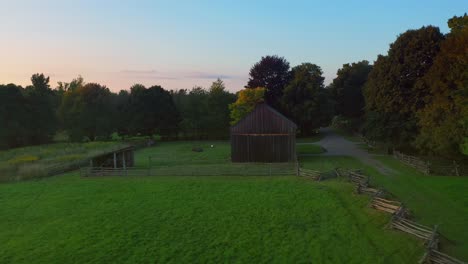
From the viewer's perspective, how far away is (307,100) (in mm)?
72000

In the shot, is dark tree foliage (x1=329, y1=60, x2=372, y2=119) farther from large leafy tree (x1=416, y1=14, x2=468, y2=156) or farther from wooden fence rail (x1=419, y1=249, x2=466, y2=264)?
wooden fence rail (x1=419, y1=249, x2=466, y2=264)

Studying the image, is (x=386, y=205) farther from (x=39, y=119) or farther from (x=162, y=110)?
(x=39, y=119)

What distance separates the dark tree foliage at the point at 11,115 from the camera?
63.4 m

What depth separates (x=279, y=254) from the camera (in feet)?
53.2

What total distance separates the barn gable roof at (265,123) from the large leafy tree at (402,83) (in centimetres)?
1156

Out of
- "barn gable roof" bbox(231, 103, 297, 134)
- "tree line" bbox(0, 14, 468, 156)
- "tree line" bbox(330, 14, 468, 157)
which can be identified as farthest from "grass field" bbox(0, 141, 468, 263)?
"tree line" bbox(0, 14, 468, 156)

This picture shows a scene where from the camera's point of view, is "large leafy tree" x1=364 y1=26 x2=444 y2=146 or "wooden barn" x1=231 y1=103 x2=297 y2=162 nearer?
"large leafy tree" x1=364 y1=26 x2=444 y2=146

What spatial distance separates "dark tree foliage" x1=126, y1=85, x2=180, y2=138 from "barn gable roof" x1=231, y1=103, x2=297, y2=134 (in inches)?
1453

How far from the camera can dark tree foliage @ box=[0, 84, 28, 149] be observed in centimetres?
6344

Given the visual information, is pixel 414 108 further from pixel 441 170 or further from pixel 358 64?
pixel 358 64

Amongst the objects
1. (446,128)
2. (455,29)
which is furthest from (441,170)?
(455,29)

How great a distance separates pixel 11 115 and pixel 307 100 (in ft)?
173

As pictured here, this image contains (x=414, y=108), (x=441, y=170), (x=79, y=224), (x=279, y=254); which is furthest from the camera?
(x=414, y=108)

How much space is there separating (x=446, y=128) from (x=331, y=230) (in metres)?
18.7
